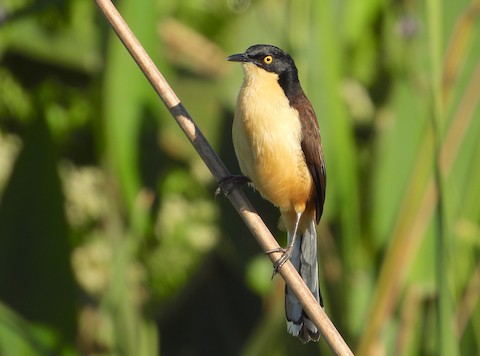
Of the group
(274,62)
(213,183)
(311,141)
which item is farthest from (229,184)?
(213,183)

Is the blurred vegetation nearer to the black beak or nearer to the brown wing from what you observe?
the brown wing

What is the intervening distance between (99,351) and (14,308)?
1.02m

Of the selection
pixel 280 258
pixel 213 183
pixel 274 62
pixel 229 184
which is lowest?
pixel 213 183

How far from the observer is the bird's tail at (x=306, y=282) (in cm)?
320

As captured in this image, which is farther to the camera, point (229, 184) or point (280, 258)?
point (229, 184)

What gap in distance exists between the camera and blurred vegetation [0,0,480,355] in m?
3.55

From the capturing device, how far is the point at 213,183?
4535 mm

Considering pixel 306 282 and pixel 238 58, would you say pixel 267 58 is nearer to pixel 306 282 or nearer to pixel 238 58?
pixel 238 58

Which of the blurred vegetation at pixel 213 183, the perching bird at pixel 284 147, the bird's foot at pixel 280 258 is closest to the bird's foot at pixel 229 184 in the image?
the perching bird at pixel 284 147

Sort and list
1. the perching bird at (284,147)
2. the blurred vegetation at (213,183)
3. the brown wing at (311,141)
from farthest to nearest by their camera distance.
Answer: the blurred vegetation at (213,183)
the brown wing at (311,141)
the perching bird at (284,147)

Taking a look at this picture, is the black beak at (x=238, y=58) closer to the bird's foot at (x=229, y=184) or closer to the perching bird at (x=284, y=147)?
the perching bird at (x=284, y=147)

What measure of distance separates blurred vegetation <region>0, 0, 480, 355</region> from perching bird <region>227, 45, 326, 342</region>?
346 mm

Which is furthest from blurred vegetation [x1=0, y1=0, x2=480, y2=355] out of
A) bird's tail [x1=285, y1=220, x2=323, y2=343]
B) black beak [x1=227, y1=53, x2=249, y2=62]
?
black beak [x1=227, y1=53, x2=249, y2=62]

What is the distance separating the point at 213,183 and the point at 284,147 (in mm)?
1481
